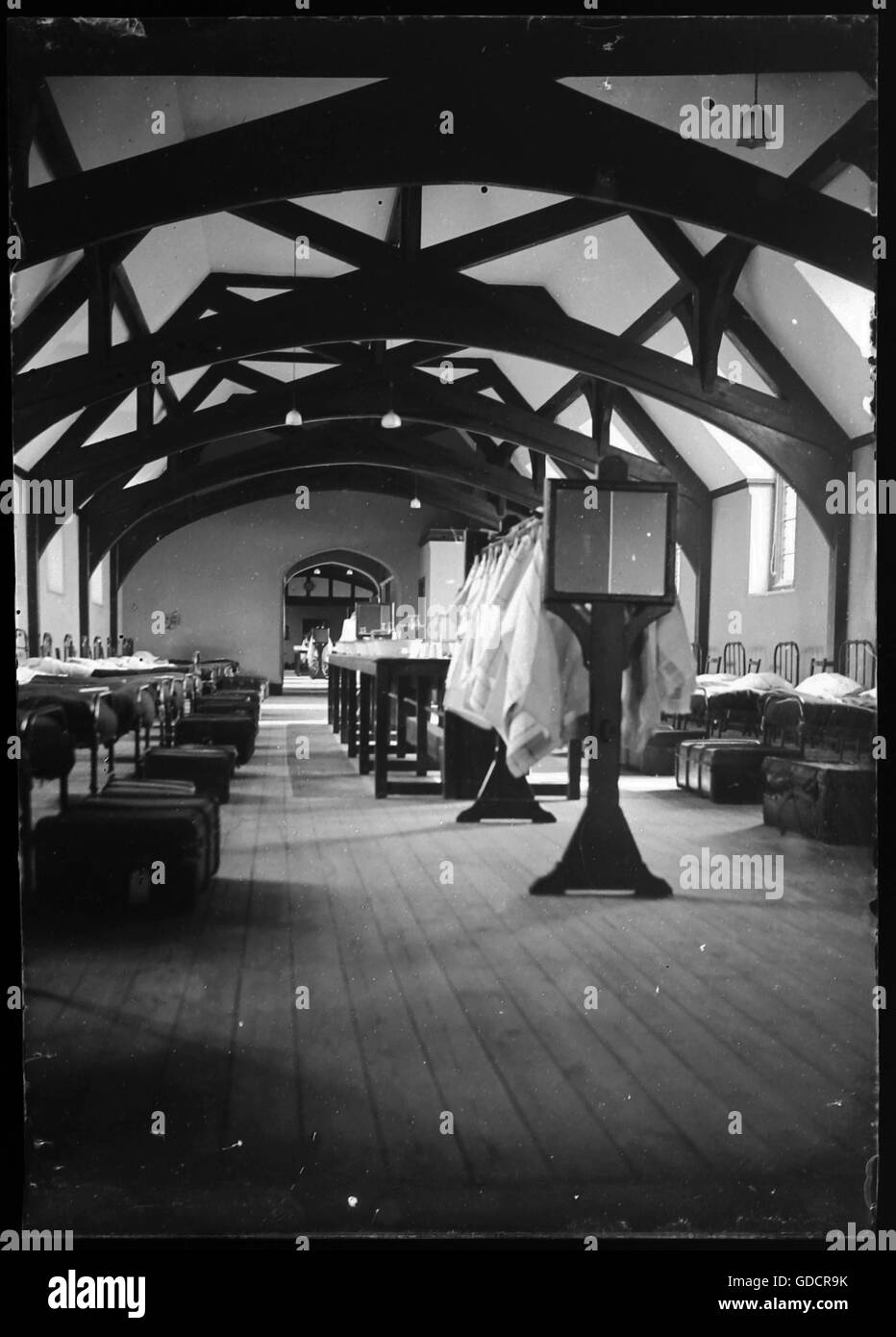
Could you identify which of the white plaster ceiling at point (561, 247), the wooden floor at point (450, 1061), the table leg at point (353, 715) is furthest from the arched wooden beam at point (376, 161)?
the table leg at point (353, 715)

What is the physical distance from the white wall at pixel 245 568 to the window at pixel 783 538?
914cm

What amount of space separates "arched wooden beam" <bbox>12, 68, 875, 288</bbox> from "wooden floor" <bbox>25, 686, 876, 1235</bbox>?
131 inches

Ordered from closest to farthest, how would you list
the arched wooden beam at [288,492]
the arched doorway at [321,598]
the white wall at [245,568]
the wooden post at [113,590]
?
1. the wooden post at [113,590]
2. the arched wooden beam at [288,492]
3. the white wall at [245,568]
4. the arched doorway at [321,598]

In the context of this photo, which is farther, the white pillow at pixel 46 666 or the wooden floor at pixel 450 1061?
the white pillow at pixel 46 666

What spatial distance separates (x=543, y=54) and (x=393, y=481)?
16.0 m

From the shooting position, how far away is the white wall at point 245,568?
17.2 m

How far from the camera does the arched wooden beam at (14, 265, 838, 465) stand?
7.77 metres

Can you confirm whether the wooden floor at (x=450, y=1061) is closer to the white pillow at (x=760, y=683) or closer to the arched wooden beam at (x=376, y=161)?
the arched wooden beam at (x=376, y=161)

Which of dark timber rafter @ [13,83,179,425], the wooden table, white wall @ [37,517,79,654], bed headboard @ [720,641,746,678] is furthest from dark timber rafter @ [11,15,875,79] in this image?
bed headboard @ [720,641,746,678]

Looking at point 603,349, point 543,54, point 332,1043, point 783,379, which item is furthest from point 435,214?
point 332,1043

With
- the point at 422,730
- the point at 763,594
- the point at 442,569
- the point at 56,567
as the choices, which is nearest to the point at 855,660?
the point at 763,594

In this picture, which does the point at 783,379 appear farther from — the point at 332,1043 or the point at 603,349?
the point at 332,1043

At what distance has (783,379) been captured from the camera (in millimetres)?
8586

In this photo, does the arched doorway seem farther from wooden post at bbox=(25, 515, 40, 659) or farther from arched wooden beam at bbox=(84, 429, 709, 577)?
wooden post at bbox=(25, 515, 40, 659)
